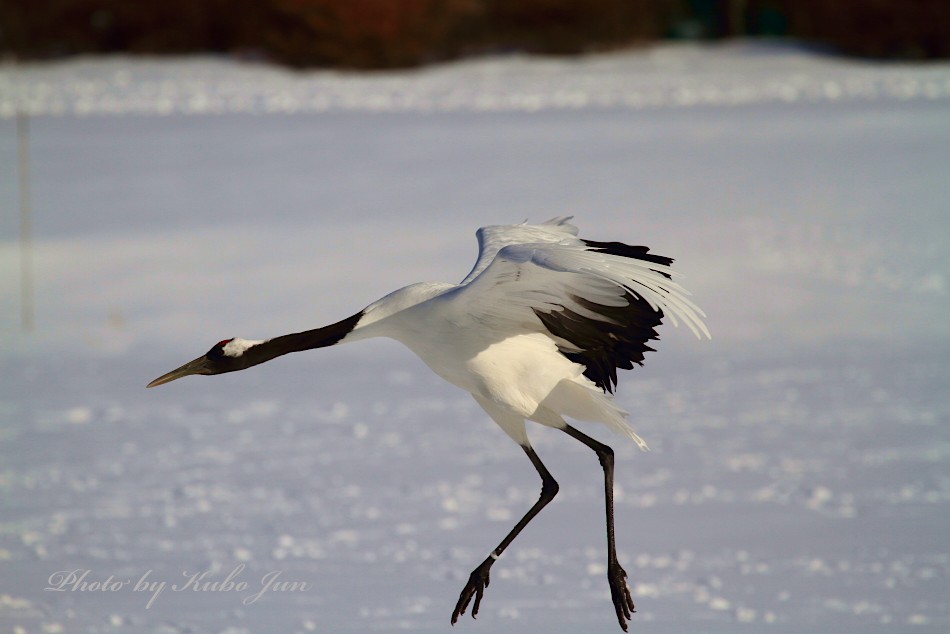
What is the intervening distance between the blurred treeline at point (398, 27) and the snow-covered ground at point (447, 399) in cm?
489

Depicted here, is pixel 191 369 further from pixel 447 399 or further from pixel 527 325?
pixel 447 399

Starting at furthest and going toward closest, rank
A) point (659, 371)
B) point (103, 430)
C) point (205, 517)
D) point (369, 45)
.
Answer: point (369, 45) < point (659, 371) < point (103, 430) < point (205, 517)

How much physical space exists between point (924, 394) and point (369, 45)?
50.8 ft

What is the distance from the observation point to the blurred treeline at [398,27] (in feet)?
68.0

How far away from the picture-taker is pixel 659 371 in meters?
7.50

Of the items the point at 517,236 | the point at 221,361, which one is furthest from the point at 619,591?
the point at 221,361

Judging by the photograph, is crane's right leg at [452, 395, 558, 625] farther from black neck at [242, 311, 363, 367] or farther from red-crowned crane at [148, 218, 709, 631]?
black neck at [242, 311, 363, 367]

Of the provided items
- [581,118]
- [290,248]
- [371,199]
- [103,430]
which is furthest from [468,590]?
[581,118]

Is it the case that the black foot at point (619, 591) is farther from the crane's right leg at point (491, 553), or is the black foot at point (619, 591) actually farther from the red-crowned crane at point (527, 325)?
the crane's right leg at point (491, 553)

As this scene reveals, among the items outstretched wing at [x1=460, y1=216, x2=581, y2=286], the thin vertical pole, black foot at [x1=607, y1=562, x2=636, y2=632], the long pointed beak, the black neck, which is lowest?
the thin vertical pole

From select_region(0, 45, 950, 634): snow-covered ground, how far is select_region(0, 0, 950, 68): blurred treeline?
489 centimetres

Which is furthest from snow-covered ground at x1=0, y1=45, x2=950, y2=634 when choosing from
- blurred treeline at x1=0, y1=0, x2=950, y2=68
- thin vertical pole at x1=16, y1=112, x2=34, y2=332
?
blurred treeline at x1=0, y1=0, x2=950, y2=68

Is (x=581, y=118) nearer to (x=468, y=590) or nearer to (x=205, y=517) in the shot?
(x=205, y=517)

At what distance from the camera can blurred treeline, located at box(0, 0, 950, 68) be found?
2073 cm
